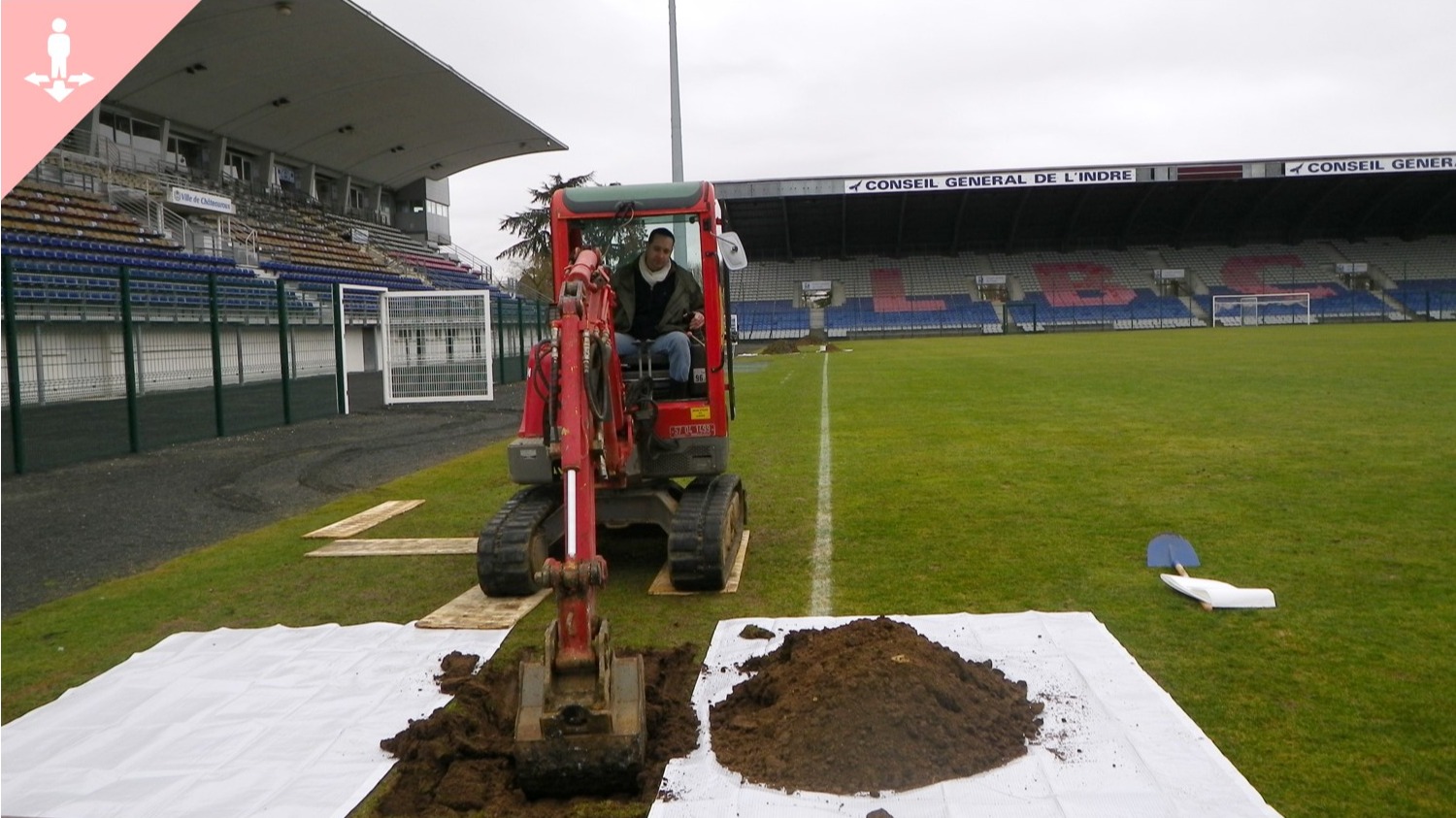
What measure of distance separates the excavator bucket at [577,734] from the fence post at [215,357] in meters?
13.8

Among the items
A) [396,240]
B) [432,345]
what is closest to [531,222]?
[396,240]

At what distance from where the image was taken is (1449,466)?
9.84 metres

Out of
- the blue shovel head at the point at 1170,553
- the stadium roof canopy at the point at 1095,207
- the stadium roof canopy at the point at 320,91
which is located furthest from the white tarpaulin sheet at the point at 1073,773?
the stadium roof canopy at the point at 1095,207

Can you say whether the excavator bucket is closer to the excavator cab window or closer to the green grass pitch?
the green grass pitch

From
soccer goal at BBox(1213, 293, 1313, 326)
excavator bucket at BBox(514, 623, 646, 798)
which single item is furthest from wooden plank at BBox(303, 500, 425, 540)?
soccer goal at BBox(1213, 293, 1313, 326)

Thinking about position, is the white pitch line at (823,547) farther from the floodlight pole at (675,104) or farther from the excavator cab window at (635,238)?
the floodlight pole at (675,104)

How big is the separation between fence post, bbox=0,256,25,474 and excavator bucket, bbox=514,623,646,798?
35.8 feet

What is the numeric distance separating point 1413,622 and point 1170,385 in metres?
15.5

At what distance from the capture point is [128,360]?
1398 cm

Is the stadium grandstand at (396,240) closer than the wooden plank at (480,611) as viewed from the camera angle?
No

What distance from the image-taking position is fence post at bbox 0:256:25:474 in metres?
11.9

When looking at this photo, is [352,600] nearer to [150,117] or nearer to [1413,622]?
[1413,622]

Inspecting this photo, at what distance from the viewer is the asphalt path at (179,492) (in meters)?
8.02

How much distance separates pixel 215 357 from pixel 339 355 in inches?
179
